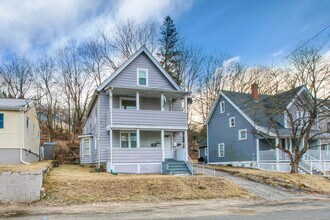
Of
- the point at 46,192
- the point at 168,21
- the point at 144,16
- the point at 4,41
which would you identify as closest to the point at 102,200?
the point at 46,192

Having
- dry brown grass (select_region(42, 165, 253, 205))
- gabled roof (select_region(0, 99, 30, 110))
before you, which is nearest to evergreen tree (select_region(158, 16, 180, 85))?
gabled roof (select_region(0, 99, 30, 110))

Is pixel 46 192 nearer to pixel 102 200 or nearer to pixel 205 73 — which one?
pixel 102 200

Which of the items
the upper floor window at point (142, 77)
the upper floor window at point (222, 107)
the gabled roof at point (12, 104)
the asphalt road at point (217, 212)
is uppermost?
the upper floor window at point (142, 77)

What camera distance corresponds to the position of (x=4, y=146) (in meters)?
20.5

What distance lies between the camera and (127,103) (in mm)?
24078

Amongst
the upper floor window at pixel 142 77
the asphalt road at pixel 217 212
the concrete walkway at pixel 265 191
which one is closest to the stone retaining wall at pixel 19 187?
the asphalt road at pixel 217 212

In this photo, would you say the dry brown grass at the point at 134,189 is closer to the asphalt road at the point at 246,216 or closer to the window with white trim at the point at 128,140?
the asphalt road at the point at 246,216

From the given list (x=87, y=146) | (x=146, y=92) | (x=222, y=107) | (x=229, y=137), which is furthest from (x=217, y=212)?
(x=222, y=107)

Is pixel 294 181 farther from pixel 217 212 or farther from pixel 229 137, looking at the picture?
pixel 229 137

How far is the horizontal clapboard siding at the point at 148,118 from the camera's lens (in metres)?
21.5

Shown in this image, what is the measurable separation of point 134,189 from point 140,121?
7.10 meters

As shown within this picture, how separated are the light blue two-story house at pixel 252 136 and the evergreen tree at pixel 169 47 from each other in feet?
38.0

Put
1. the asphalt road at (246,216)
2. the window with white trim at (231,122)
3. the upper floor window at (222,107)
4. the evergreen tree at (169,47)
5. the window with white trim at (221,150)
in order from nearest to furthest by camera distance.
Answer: the asphalt road at (246,216) → the window with white trim at (231,122) → the window with white trim at (221,150) → the upper floor window at (222,107) → the evergreen tree at (169,47)

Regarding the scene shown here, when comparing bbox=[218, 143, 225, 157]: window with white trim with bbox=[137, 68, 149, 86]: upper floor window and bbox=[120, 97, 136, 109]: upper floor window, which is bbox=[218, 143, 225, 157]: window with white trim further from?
bbox=[137, 68, 149, 86]: upper floor window
